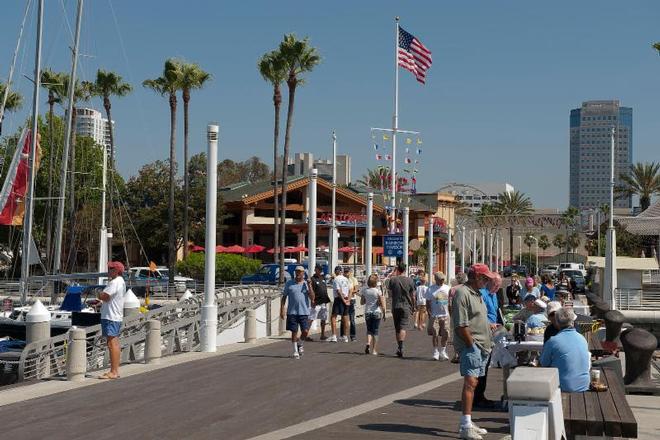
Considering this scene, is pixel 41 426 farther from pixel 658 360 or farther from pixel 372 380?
pixel 658 360

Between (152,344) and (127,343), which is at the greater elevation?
(152,344)

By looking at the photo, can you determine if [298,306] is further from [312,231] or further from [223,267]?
[223,267]

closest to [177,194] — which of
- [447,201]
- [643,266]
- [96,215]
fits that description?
[96,215]

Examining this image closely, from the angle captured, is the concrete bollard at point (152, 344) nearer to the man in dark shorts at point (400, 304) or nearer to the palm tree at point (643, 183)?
the man in dark shorts at point (400, 304)

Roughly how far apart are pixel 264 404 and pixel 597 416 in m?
4.96

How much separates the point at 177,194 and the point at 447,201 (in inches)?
1406

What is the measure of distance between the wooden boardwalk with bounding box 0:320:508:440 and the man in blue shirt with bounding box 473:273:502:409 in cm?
37

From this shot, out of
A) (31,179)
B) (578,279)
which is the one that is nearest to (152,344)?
(31,179)

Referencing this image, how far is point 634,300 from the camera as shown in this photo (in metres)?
37.8

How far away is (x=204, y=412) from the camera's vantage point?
36.5ft

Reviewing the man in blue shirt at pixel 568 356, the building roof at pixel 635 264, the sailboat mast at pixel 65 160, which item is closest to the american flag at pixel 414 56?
the building roof at pixel 635 264

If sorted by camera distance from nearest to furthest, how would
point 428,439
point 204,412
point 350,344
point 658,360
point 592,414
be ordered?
point 592,414, point 428,439, point 204,412, point 350,344, point 658,360

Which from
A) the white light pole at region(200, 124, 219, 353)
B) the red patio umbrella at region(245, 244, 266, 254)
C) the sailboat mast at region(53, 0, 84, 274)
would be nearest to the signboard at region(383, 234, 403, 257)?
the sailboat mast at region(53, 0, 84, 274)

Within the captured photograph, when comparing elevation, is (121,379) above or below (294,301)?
below
